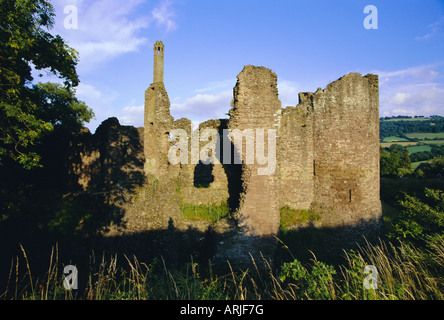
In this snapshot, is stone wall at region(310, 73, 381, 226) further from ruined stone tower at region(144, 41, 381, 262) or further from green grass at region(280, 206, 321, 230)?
green grass at region(280, 206, 321, 230)

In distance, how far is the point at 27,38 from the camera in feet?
30.7

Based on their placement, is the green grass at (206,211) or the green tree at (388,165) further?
the green tree at (388,165)

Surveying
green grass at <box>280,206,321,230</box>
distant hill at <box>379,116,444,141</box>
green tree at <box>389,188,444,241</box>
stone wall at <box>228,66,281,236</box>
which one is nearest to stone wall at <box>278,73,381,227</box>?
green grass at <box>280,206,321,230</box>

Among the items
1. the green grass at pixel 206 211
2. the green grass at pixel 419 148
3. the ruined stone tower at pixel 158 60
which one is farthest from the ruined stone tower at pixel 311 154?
the green grass at pixel 419 148

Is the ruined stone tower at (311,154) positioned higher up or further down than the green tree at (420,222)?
higher up

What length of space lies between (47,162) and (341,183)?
57.8 feet

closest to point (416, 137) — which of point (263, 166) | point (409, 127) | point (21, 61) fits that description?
point (409, 127)

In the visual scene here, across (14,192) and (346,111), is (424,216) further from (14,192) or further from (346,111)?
(14,192)

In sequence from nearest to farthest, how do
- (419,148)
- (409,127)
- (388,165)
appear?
(388,165) → (419,148) → (409,127)

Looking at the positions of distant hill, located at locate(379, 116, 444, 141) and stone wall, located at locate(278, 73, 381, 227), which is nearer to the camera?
stone wall, located at locate(278, 73, 381, 227)

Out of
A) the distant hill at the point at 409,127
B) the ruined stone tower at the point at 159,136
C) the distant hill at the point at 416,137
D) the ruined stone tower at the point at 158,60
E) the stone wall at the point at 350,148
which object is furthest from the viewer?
the distant hill at the point at 409,127

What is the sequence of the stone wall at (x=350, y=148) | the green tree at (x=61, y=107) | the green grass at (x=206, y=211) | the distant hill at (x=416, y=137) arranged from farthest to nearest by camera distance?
the distant hill at (x=416, y=137) → the green tree at (x=61, y=107) → the green grass at (x=206, y=211) → the stone wall at (x=350, y=148)

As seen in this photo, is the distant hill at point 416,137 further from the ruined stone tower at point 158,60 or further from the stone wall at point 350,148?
the ruined stone tower at point 158,60

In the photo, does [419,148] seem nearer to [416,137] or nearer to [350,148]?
[416,137]
